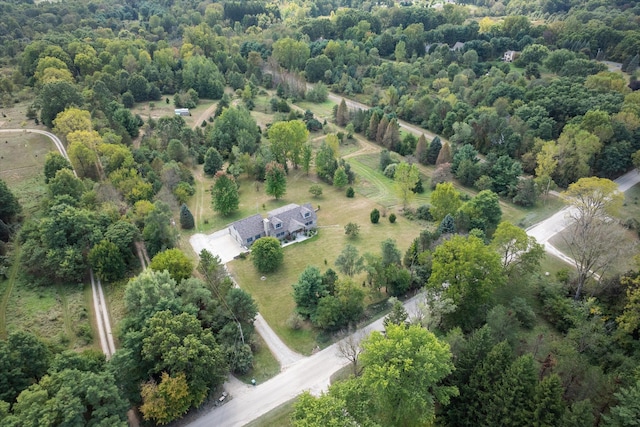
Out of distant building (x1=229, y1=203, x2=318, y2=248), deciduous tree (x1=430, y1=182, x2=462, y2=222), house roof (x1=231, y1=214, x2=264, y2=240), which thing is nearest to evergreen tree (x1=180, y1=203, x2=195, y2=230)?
distant building (x1=229, y1=203, x2=318, y2=248)

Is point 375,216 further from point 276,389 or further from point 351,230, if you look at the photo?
point 276,389

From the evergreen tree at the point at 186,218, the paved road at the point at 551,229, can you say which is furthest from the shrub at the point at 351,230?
the paved road at the point at 551,229

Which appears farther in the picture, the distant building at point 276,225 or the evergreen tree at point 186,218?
the evergreen tree at point 186,218

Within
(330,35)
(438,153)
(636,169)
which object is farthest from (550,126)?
(330,35)

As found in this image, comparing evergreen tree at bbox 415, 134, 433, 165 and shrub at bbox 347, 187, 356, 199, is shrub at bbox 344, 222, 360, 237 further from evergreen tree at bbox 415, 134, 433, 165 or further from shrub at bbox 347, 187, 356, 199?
evergreen tree at bbox 415, 134, 433, 165

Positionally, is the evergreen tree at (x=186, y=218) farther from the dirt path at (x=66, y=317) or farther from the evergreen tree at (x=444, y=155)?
the evergreen tree at (x=444, y=155)

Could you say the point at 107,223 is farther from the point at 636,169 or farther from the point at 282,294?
the point at 636,169
